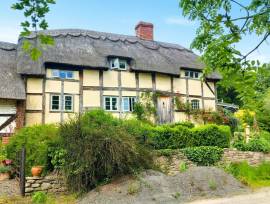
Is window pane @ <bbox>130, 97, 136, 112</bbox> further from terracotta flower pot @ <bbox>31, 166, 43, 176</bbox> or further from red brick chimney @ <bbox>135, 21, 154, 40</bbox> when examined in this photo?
terracotta flower pot @ <bbox>31, 166, 43, 176</bbox>

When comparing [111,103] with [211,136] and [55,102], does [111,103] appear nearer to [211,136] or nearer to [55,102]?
[55,102]

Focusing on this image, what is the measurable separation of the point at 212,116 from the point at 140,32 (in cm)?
853

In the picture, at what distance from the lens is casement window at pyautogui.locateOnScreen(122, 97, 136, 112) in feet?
68.8

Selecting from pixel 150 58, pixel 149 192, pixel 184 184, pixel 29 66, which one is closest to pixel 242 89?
pixel 149 192

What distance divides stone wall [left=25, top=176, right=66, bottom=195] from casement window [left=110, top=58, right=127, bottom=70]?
1127 centimetres

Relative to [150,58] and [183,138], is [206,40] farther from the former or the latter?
[150,58]

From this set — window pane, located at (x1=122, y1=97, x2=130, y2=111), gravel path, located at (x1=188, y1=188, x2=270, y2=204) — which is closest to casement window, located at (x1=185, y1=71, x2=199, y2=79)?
window pane, located at (x1=122, y1=97, x2=130, y2=111)

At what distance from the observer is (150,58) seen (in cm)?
2216

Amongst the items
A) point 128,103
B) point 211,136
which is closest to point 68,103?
point 128,103

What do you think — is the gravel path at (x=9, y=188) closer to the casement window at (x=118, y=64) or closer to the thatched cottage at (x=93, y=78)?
the thatched cottage at (x=93, y=78)

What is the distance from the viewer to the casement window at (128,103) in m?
21.0

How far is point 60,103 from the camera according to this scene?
19172mm

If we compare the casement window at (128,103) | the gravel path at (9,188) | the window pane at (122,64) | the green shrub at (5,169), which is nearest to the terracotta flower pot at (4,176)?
the green shrub at (5,169)

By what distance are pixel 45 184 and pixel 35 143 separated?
58.1 inches
